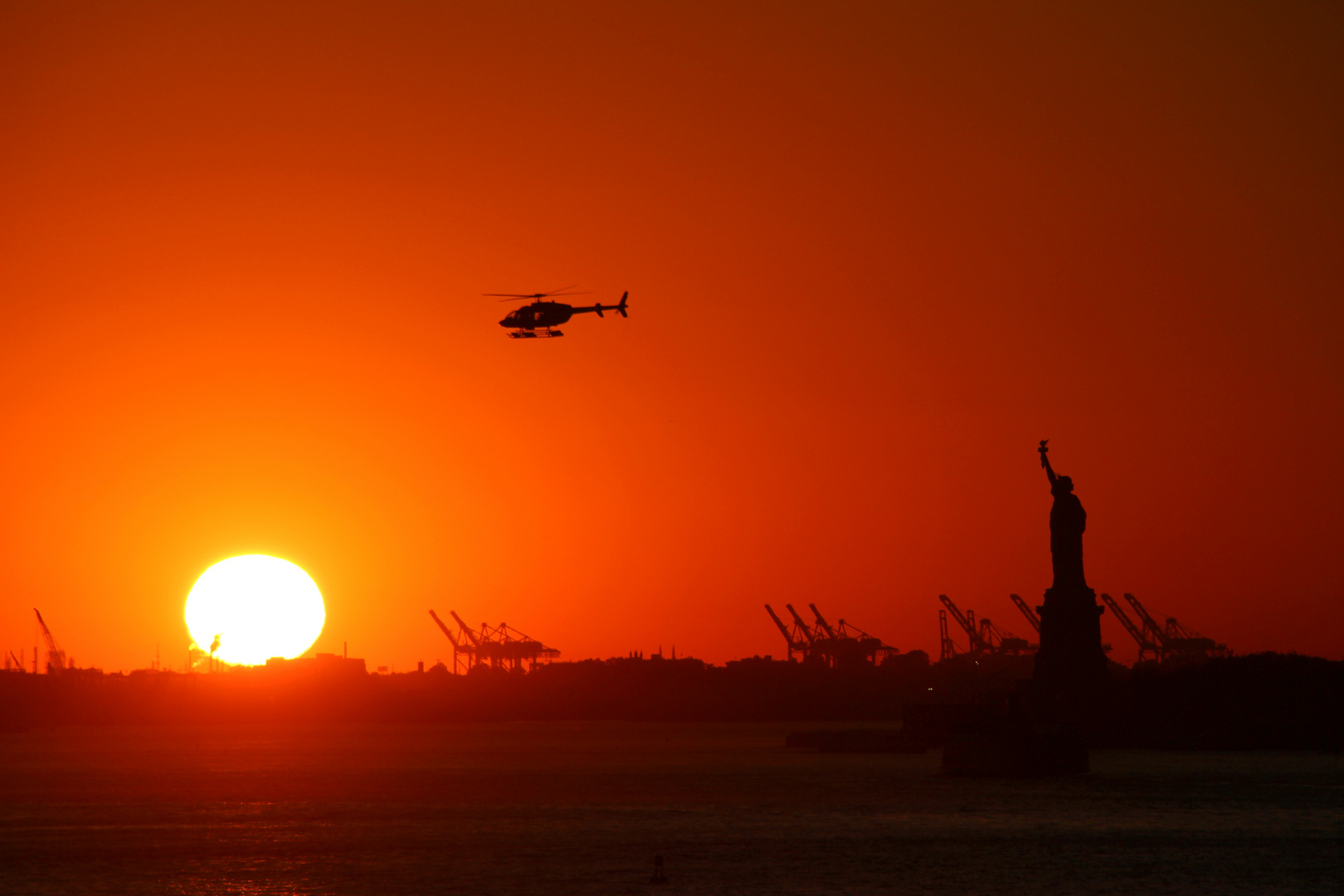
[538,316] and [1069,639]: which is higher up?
[538,316]

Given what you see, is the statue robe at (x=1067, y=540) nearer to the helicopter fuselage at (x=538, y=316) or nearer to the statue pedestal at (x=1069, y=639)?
the statue pedestal at (x=1069, y=639)

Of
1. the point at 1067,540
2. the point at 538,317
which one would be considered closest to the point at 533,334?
the point at 538,317

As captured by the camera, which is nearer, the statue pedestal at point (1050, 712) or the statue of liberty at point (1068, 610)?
the statue pedestal at point (1050, 712)

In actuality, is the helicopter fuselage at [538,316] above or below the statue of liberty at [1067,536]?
above

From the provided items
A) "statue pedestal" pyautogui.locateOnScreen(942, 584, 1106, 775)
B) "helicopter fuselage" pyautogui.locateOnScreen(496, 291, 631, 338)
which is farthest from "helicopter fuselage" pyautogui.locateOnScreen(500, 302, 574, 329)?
"statue pedestal" pyautogui.locateOnScreen(942, 584, 1106, 775)

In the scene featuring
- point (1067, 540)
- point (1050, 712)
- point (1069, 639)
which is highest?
point (1067, 540)

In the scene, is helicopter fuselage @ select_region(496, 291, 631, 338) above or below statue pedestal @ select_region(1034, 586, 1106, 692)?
above

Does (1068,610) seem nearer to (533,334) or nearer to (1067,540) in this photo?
(1067,540)

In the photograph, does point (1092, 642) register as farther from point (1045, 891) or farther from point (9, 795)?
point (9, 795)

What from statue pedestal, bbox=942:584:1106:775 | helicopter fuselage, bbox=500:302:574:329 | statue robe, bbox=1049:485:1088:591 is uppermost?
helicopter fuselage, bbox=500:302:574:329

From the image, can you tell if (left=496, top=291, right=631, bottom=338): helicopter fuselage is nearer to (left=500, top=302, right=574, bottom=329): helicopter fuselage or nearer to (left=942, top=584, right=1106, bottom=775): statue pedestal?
(left=500, top=302, right=574, bottom=329): helicopter fuselage

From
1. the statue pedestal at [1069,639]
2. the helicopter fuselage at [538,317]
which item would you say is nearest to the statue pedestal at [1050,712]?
the statue pedestal at [1069,639]

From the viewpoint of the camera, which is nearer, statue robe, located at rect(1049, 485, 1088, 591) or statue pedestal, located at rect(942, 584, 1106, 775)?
statue pedestal, located at rect(942, 584, 1106, 775)
